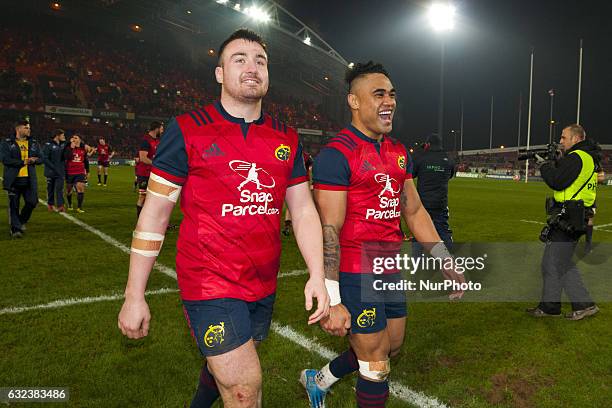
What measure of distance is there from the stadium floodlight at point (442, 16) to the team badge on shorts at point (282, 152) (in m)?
22.1

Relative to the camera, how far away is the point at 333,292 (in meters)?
2.44

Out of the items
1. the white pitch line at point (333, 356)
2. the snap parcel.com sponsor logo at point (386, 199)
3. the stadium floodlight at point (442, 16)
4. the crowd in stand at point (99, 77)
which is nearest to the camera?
the snap parcel.com sponsor logo at point (386, 199)

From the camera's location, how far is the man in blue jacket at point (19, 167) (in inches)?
336

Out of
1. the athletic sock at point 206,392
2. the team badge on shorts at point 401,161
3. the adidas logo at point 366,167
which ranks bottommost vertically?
the athletic sock at point 206,392

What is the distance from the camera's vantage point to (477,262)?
865cm

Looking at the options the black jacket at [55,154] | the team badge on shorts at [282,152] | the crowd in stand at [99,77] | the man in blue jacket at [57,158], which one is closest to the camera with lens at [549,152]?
the team badge on shorts at [282,152]

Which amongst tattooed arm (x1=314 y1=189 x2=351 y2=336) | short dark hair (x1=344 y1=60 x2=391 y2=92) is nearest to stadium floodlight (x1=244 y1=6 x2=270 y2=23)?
short dark hair (x1=344 y1=60 x2=391 y2=92)

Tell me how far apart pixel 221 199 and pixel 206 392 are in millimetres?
1142

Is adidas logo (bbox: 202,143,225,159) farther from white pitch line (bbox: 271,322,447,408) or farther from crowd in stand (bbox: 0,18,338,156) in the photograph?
crowd in stand (bbox: 0,18,338,156)

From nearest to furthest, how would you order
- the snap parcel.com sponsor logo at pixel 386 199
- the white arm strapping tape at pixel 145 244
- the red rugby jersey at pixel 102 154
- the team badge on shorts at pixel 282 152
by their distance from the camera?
the white arm strapping tape at pixel 145 244 < the team badge on shorts at pixel 282 152 < the snap parcel.com sponsor logo at pixel 386 199 < the red rugby jersey at pixel 102 154

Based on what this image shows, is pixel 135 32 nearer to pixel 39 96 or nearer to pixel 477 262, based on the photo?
pixel 39 96

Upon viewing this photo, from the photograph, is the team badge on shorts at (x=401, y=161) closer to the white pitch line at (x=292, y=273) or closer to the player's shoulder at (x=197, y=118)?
the player's shoulder at (x=197, y=118)

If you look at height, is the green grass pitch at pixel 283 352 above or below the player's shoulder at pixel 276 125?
below

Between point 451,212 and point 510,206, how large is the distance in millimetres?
3607
